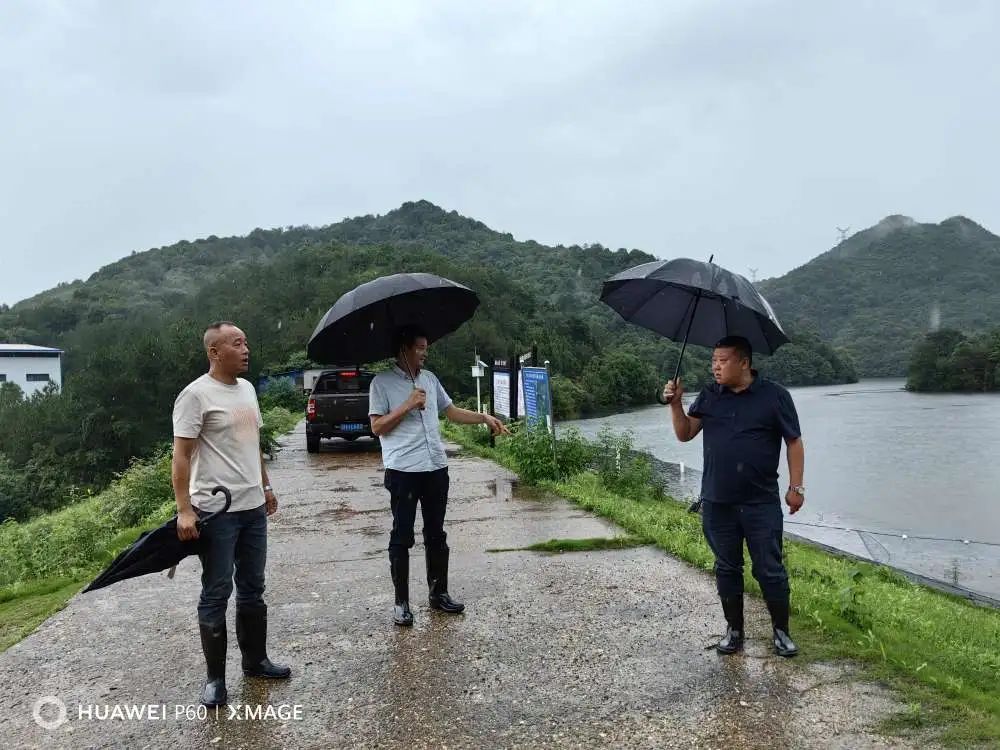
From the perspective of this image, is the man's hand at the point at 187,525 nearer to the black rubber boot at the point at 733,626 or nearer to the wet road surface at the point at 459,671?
the wet road surface at the point at 459,671

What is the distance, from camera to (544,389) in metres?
10.5

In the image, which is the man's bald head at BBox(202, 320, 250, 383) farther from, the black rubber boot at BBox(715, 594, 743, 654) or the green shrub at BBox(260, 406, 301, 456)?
the green shrub at BBox(260, 406, 301, 456)

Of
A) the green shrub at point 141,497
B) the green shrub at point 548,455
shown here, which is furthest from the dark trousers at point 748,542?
the green shrub at point 141,497

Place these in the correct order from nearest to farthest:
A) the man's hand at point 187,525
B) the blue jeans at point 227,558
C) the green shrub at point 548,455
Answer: the man's hand at point 187,525, the blue jeans at point 227,558, the green shrub at point 548,455

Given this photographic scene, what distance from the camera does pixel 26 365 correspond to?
235 feet

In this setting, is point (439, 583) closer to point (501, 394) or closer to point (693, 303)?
point (693, 303)

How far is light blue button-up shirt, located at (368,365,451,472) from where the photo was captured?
4.19 m

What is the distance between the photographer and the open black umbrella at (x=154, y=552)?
10.6 feet

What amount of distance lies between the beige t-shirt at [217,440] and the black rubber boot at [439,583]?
1418 millimetres

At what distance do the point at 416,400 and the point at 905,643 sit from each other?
285 cm

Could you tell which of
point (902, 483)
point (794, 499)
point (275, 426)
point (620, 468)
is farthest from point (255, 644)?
point (902, 483)

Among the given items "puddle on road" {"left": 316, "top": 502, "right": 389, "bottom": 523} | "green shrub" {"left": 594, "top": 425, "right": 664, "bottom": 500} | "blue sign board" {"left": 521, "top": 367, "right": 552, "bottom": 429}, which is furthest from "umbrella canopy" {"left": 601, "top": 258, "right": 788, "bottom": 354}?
"green shrub" {"left": 594, "top": 425, "right": 664, "bottom": 500}

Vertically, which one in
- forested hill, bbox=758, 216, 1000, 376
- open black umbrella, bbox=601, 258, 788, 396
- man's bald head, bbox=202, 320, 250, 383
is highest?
forested hill, bbox=758, 216, 1000, 376

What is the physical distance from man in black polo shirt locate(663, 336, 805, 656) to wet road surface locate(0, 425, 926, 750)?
319 mm
